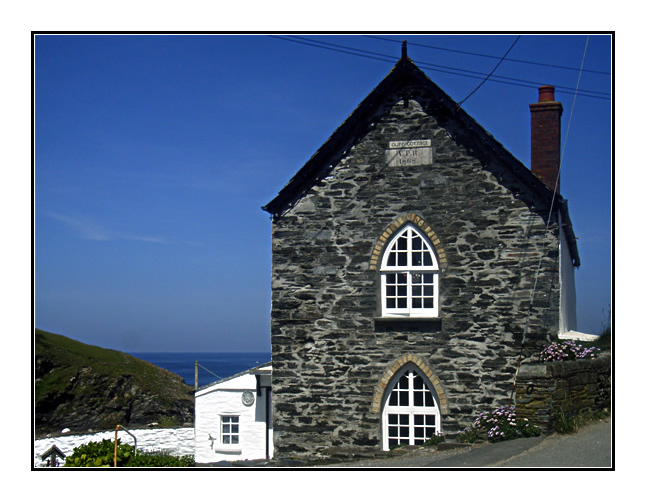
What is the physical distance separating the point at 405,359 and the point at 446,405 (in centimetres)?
126

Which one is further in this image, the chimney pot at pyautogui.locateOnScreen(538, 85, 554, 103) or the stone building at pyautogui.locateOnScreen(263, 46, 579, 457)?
the chimney pot at pyautogui.locateOnScreen(538, 85, 554, 103)

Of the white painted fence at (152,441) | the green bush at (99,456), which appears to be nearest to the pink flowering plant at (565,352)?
the green bush at (99,456)

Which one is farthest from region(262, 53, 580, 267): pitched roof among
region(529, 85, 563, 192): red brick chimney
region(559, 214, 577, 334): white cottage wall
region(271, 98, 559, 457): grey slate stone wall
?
region(529, 85, 563, 192): red brick chimney

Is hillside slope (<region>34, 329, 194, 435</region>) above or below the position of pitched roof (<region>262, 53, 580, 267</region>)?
below

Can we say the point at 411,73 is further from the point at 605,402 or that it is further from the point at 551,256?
the point at 605,402

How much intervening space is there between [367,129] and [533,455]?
797 centimetres

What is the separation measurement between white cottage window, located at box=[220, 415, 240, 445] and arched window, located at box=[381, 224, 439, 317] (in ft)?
18.2

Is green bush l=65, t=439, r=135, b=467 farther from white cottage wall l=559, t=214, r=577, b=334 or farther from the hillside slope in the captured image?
the hillside slope

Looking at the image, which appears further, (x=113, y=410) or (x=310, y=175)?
(x=113, y=410)

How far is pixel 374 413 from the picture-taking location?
15.8m

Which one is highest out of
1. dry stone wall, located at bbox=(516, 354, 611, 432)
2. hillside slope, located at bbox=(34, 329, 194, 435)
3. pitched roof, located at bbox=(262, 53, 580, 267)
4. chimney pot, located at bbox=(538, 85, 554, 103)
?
chimney pot, located at bbox=(538, 85, 554, 103)

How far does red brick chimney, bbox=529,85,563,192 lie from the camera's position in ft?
55.1

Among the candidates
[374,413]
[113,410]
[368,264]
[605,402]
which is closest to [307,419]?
[374,413]

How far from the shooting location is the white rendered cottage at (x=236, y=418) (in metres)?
18.6
